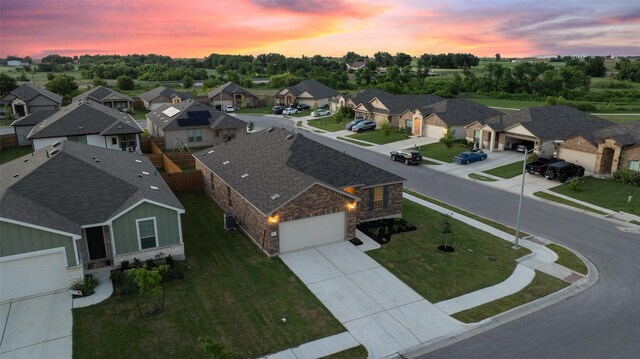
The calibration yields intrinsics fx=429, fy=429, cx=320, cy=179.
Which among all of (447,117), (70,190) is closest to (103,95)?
(447,117)

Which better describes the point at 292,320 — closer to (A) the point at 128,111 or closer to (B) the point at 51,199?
(B) the point at 51,199

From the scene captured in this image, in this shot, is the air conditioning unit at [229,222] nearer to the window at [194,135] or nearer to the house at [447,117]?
the window at [194,135]

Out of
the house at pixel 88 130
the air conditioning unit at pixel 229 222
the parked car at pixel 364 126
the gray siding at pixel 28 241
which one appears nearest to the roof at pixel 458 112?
the parked car at pixel 364 126

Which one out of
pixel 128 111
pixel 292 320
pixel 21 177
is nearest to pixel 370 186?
pixel 292 320

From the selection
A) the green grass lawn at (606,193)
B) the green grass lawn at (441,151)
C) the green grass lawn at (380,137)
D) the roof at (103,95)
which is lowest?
the green grass lawn at (606,193)

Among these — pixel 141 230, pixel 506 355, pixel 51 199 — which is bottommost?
pixel 506 355

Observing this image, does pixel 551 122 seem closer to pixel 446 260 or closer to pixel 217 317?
pixel 446 260
